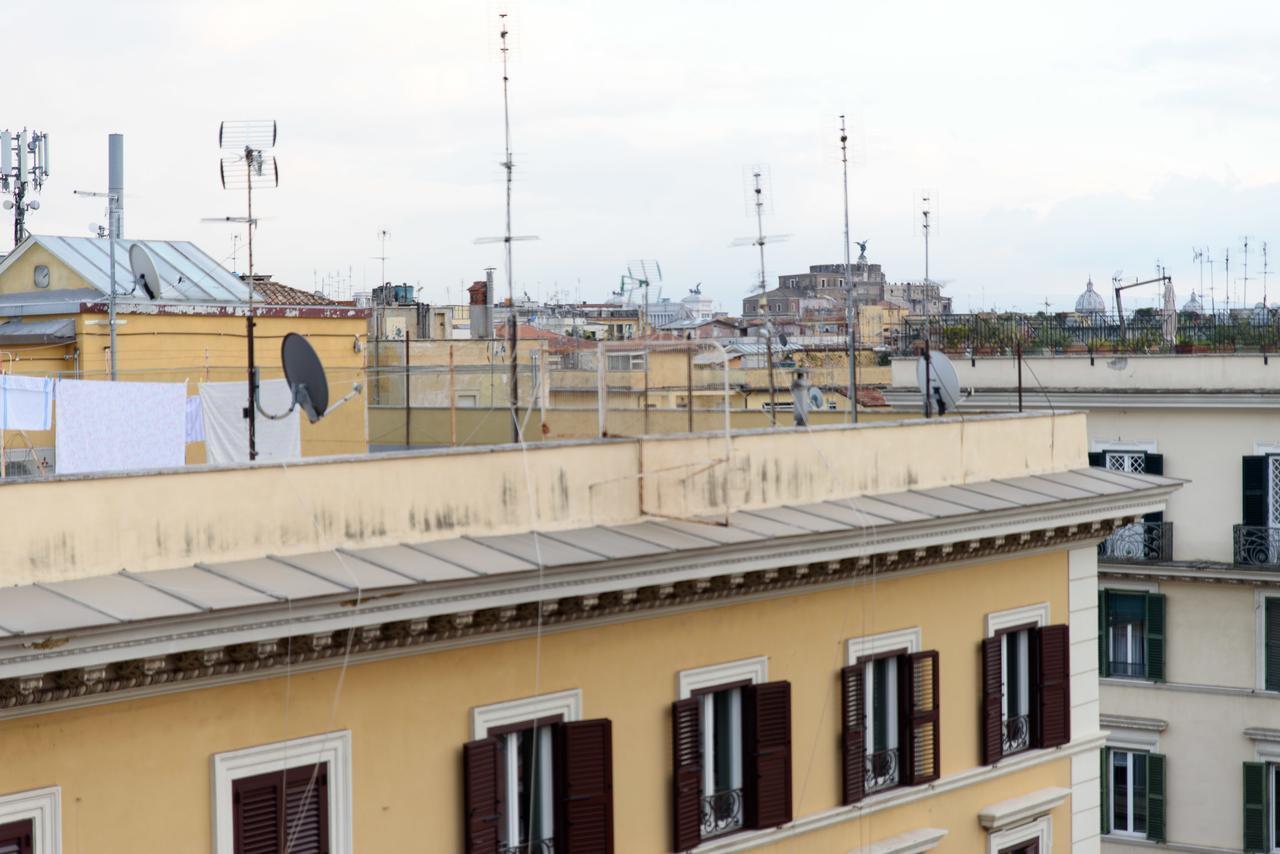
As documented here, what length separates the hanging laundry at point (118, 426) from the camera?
13430 millimetres

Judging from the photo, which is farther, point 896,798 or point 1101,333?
point 1101,333

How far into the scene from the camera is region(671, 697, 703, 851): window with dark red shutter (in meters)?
14.4

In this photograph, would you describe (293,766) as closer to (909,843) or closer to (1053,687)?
(909,843)

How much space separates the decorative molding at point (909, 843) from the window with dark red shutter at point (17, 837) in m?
8.19

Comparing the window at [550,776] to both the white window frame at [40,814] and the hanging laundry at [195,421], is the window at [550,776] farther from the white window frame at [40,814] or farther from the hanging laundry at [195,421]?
the hanging laundry at [195,421]

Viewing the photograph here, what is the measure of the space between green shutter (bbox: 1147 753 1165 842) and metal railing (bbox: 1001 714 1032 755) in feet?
45.3

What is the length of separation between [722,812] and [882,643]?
8.05ft

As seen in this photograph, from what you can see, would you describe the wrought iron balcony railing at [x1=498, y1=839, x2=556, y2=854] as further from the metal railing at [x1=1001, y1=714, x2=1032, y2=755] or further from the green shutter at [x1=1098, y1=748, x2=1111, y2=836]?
the green shutter at [x1=1098, y1=748, x2=1111, y2=836]

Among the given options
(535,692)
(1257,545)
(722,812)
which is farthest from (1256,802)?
(535,692)

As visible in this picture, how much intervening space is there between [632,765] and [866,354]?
30915 mm

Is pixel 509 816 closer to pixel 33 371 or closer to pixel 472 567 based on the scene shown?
pixel 472 567

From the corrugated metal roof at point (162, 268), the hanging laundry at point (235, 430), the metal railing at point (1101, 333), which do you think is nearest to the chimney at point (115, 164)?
the corrugated metal roof at point (162, 268)

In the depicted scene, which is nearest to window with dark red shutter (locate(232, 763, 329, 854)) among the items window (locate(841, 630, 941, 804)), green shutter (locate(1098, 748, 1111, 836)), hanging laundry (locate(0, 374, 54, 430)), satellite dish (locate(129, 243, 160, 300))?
hanging laundry (locate(0, 374, 54, 430))

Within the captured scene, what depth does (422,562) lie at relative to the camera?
12.2 meters
